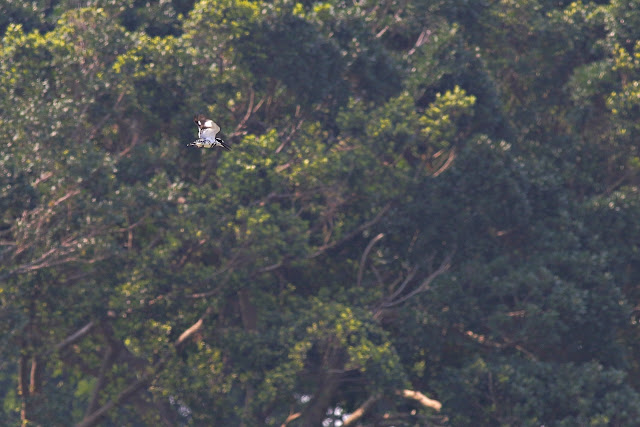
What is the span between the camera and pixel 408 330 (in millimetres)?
21047

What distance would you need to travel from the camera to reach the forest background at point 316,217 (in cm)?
1984

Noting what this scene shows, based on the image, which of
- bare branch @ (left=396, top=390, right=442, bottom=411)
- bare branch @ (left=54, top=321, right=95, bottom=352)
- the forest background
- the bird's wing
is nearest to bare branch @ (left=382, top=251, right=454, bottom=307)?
the forest background

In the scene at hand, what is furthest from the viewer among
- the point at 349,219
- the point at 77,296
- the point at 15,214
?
the point at 349,219

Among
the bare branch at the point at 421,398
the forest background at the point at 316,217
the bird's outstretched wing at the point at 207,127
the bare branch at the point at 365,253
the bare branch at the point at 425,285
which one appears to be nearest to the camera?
the bird's outstretched wing at the point at 207,127

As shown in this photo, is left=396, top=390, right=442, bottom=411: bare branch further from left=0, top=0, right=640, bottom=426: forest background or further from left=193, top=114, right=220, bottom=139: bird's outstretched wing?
left=193, top=114, right=220, bottom=139: bird's outstretched wing

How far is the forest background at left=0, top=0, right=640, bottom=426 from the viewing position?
1984 centimetres

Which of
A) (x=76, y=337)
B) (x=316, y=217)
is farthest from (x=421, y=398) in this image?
(x=76, y=337)

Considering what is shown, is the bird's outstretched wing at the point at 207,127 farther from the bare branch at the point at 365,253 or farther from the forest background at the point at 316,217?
the bare branch at the point at 365,253

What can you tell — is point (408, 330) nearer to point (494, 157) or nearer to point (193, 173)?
point (494, 157)

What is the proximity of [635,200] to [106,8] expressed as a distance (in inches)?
415

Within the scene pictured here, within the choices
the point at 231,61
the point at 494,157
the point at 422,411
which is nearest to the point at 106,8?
the point at 231,61

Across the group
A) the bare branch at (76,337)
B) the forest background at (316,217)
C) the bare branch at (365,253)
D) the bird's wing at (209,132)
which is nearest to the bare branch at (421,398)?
the forest background at (316,217)

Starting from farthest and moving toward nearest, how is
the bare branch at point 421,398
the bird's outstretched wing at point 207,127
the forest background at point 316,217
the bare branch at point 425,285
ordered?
the bare branch at point 425,285, the bare branch at point 421,398, the forest background at point 316,217, the bird's outstretched wing at point 207,127

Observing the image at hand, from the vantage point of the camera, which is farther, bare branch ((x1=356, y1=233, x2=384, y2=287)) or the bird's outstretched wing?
bare branch ((x1=356, y1=233, x2=384, y2=287))
